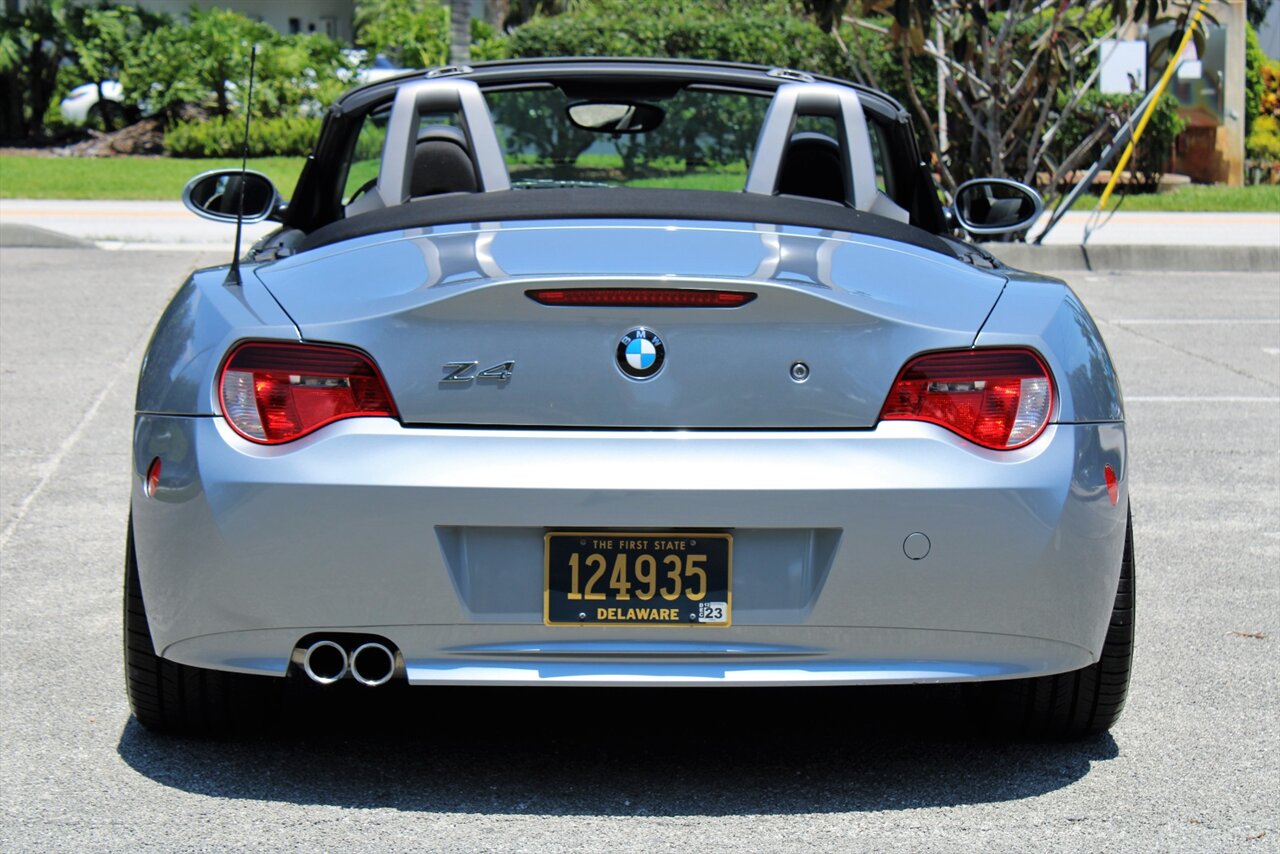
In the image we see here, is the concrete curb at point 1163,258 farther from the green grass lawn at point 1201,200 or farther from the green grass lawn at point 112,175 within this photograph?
the green grass lawn at point 112,175

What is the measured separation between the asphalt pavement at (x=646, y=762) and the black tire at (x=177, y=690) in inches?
2.2

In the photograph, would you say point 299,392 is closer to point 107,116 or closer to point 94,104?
point 107,116

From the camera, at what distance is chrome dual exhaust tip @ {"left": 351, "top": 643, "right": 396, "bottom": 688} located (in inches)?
132

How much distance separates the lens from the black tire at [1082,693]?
3.68m

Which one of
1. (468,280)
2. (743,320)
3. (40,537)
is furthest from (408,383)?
(40,537)

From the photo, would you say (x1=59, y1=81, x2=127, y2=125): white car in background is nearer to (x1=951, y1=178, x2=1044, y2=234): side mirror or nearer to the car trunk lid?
(x1=951, y1=178, x2=1044, y2=234): side mirror

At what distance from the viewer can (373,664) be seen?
3.38 m

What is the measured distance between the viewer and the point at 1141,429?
7.99 m

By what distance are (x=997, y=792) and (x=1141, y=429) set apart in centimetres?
470

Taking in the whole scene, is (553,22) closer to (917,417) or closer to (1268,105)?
(1268,105)

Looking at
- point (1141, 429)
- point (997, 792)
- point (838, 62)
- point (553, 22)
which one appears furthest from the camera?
point (553, 22)

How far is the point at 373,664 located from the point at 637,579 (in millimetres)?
532

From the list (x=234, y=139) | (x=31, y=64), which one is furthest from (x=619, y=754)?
(x=31, y=64)

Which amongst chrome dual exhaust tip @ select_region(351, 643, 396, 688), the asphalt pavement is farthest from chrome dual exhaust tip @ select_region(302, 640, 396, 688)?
the asphalt pavement
